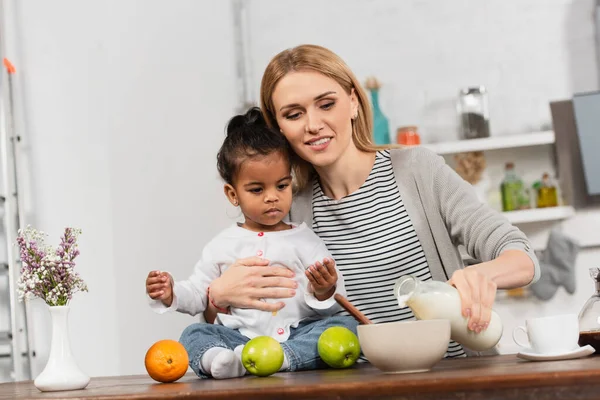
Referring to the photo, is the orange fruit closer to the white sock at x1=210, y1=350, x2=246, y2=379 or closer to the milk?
the white sock at x1=210, y1=350, x2=246, y2=379

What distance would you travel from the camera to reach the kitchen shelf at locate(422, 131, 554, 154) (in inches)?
144

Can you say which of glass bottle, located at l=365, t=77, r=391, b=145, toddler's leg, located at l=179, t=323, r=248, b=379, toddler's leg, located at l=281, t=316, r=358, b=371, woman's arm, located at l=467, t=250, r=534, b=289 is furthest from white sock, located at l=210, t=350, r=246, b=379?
glass bottle, located at l=365, t=77, r=391, b=145

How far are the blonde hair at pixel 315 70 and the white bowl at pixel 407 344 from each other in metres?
0.90

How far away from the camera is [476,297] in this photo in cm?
130

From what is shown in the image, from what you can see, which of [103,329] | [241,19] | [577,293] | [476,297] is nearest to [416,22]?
[241,19]

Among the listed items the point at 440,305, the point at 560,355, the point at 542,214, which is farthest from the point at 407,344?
the point at 542,214

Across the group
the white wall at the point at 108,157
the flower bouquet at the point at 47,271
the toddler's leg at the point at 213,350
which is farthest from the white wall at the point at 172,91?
the flower bouquet at the point at 47,271

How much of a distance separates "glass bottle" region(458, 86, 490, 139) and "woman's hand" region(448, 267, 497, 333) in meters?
2.58

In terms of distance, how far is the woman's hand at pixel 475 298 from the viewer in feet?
4.26

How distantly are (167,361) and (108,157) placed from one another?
1.97 meters

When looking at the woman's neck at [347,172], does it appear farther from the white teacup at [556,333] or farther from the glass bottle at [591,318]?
the white teacup at [556,333]

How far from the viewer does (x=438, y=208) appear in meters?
1.97

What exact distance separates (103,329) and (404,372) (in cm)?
223

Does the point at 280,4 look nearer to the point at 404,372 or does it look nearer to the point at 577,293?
the point at 577,293
